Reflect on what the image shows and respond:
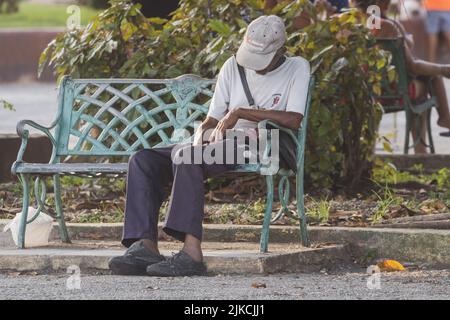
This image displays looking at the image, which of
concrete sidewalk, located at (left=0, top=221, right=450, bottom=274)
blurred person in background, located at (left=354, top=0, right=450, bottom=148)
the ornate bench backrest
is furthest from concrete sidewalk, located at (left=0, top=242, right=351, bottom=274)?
blurred person in background, located at (left=354, top=0, right=450, bottom=148)

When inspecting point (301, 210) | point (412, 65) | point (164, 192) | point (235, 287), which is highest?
point (412, 65)

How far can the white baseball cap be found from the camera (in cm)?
718

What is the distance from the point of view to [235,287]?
644cm

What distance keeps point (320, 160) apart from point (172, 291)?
2777mm

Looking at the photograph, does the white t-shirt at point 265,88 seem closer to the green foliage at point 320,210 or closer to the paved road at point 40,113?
the green foliage at point 320,210

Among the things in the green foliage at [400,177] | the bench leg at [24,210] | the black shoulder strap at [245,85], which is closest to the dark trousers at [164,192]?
the black shoulder strap at [245,85]

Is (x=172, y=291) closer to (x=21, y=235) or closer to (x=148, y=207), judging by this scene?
(x=148, y=207)

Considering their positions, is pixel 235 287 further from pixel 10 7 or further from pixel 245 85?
pixel 10 7

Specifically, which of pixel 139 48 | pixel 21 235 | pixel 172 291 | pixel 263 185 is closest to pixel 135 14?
pixel 139 48

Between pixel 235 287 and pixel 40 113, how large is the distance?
10.2 metres

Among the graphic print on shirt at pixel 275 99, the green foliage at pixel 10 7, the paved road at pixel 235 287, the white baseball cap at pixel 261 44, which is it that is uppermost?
the green foliage at pixel 10 7

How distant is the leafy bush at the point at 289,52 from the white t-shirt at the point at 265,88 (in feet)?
3.87

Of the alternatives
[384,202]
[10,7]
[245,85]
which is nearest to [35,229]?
[245,85]

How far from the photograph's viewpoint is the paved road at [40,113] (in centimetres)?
1353
